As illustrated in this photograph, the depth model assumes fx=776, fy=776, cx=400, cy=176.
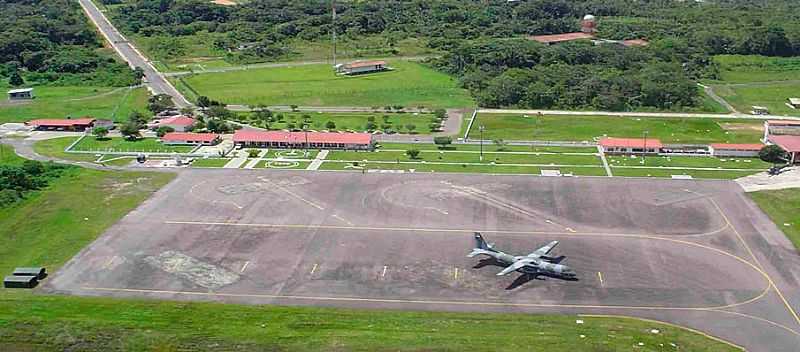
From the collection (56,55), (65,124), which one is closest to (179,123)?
(65,124)

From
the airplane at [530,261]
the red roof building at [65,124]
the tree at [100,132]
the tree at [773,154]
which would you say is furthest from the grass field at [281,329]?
the red roof building at [65,124]

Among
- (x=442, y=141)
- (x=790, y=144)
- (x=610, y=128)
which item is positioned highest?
(x=442, y=141)

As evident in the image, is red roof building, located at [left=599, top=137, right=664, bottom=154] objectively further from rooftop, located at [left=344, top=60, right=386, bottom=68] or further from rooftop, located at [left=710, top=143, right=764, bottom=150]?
rooftop, located at [left=344, top=60, right=386, bottom=68]

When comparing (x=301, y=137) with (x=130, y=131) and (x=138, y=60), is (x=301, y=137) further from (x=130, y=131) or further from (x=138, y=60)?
(x=138, y=60)

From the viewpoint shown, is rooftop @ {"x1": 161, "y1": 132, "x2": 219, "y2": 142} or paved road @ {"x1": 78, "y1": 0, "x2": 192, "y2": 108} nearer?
rooftop @ {"x1": 161, "y1": 132, "x2": 219, "y2": 142}

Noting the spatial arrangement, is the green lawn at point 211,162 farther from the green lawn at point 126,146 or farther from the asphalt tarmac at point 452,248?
the green lawn at point 126,146

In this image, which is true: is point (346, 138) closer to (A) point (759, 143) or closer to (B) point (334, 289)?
(B) point (334, 289)

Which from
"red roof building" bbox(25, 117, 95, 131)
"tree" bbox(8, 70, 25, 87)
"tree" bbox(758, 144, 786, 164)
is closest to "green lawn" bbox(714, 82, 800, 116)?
"tree" bbox(758, 144, 786, 164)
